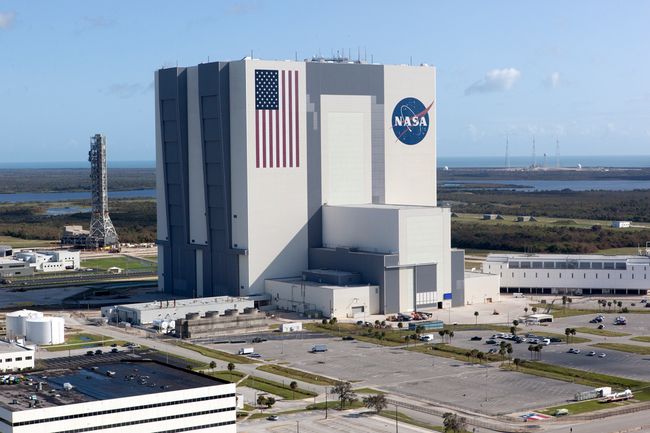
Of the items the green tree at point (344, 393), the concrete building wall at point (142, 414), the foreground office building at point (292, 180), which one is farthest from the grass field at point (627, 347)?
the concrete building wall at point (142, 414)

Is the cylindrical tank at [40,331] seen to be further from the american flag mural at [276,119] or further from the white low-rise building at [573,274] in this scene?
the white low-rise building at [573,274]

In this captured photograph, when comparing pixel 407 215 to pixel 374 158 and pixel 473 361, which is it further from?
pixel 473 361

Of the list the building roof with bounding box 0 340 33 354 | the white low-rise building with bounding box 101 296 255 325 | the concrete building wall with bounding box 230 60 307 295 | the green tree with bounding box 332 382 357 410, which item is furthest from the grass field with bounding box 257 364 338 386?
the concrete building wall with bounding box 230 60 307 295

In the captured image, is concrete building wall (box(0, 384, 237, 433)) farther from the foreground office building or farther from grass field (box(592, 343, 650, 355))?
the foreground office building

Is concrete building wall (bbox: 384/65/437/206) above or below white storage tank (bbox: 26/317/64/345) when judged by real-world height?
above

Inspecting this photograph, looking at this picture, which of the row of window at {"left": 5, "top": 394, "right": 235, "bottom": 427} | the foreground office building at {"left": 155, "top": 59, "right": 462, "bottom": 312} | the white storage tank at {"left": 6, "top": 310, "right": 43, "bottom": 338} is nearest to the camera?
the row of window at {"left": 5, "top": 394, "right": 235, "bottom": 427}

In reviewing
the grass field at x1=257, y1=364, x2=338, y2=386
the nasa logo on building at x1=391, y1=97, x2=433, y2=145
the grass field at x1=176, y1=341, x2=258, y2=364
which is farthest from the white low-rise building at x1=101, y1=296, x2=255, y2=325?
the nasa logo on building at x1=391, y1=97, x2=433, y2=145

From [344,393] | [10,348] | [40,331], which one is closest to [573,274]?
[344,393]

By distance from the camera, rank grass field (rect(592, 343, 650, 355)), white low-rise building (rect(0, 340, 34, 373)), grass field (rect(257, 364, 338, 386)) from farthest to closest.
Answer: grass field (rect(592, 343, 650, 355)), grass field (rect(257, 364, 338, 386)), white low-rise building (rect(0, 340, 34, 373))

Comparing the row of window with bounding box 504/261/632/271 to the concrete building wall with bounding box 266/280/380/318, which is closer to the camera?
the concrete building wall with bounding box 266/280/380/318

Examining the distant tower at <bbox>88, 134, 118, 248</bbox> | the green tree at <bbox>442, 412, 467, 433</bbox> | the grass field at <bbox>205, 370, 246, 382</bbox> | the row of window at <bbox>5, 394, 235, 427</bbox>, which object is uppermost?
the distant tower at <bbox>88, 134, 118, 248</bbox>
